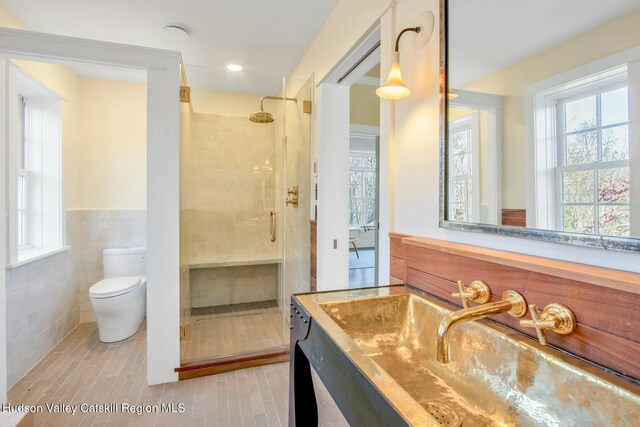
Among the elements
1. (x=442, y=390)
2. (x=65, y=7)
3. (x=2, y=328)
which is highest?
(x=65, y=7)

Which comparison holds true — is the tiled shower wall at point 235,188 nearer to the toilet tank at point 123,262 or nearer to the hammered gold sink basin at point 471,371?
the toilet tank at point 123,262

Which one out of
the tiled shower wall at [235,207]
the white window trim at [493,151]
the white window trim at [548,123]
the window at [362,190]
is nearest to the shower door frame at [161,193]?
the tiled shower wall at [235,207]

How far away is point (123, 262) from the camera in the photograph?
2.92 metres

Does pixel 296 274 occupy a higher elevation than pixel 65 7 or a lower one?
lower

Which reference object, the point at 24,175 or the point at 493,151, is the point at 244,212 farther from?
the point at 493,151

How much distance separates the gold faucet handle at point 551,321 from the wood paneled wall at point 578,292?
13mm

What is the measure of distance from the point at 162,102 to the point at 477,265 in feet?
6.79

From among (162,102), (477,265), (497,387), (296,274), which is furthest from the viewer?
(296,274)

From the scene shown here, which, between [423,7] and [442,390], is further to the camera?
[423,7]

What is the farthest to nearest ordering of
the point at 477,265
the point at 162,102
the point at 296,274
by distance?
the point at 296,274 → the point at 162,102 → the point at 477,265

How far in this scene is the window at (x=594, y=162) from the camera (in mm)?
670

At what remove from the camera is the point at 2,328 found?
1780 millimetres

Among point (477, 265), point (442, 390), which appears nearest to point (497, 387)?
point (442, 390)

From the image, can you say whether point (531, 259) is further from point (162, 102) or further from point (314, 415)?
point (162, 102)
